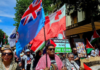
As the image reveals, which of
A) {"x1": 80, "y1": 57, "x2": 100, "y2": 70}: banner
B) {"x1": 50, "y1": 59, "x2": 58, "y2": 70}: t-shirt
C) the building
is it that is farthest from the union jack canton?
the building

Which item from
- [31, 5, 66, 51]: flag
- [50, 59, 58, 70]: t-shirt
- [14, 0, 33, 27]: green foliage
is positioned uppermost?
[14, 0, 33, 27]: green foliage

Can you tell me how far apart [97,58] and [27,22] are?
8.66 feet

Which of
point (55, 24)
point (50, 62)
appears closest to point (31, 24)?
point (55, 24)

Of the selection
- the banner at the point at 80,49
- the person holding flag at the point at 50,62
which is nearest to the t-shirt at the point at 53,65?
the person holding flag at the point at 50,62

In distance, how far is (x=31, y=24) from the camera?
370 cm

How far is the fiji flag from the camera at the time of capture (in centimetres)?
349

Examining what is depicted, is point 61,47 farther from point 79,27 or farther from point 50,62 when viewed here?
point 79,27

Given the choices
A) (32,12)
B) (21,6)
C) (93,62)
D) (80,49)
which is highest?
(21,6)

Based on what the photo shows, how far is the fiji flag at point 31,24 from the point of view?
137 inches

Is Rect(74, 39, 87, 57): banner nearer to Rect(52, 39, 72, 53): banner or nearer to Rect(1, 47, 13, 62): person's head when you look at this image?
Rect(52, 39, 72, 53): banner

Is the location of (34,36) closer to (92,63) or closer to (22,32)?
(22,32)

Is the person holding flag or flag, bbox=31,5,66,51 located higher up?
flag, bbox=31,5,66,51

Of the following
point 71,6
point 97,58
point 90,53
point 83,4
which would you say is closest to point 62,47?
point 90,53

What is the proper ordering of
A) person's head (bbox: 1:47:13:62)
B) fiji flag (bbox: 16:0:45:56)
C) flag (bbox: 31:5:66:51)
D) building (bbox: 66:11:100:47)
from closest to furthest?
1. person's head (bbox: 1:47:13:62)
2. fiji flag (bbox: 16:0:45:56)
3. flag (bbox: 31:5:66:51)
4. building (bbox: 66:11:100:47)
